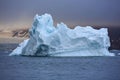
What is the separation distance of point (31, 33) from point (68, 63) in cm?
566

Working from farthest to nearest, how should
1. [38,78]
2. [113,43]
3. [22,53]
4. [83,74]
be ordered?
1. [113,43]
2. [22,53]
3. [83,74]
4. [38,78]

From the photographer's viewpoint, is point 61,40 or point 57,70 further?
point 61,40

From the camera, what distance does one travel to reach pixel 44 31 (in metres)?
54.6

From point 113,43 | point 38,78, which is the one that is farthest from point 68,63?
point 113,43

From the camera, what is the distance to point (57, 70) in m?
48.4

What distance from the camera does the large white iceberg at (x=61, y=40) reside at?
53.0m

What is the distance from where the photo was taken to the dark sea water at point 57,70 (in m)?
41.6

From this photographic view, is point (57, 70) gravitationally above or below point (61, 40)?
below

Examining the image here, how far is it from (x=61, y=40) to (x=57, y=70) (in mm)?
5806

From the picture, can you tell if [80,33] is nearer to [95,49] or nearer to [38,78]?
[95,49]

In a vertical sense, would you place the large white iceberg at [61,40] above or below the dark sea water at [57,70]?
above

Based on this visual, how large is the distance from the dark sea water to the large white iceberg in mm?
1407

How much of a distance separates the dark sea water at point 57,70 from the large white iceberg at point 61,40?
1.41 meters

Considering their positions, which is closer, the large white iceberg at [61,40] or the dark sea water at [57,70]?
Result: the dark sea water at [57,70]
